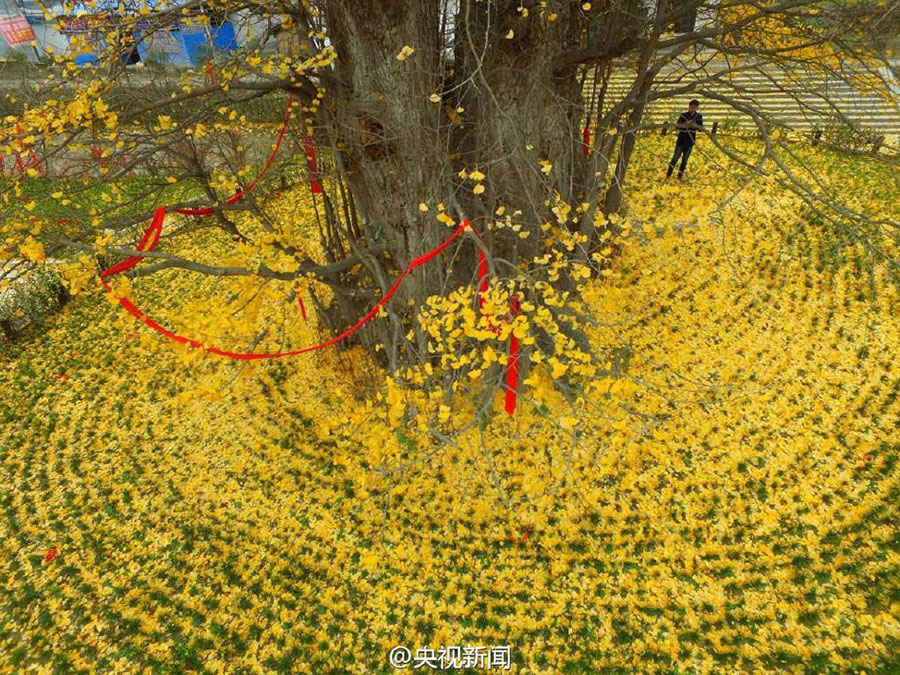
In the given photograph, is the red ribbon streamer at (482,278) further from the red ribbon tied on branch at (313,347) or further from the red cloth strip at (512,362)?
the red cloth strip at (512,362)

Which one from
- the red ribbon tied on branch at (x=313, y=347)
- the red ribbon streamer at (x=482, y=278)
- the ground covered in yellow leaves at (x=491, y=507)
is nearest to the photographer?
the red ribbon streamer at (x=482, y=278)

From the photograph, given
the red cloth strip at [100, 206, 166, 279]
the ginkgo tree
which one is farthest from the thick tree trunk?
the red cloth strip at [100, 206, 166, 279]

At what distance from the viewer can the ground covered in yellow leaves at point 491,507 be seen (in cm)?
371

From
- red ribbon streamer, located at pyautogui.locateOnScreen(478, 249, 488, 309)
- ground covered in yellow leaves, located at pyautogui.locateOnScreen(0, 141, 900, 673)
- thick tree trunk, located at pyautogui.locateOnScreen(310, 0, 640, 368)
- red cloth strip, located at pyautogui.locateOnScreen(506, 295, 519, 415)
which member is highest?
thick tree trunk, located at pyautogui.locateOnScreen(310, 0, 640, 368)

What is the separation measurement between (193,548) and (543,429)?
3.49m

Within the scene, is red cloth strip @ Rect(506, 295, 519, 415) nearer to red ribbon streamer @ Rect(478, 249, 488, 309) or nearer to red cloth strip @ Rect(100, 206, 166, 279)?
red ribbon streamer @ Rect(478, 249, 488, 309)

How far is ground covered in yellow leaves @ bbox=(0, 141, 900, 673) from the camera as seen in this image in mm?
3705

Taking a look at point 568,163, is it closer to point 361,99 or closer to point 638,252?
point 361,99

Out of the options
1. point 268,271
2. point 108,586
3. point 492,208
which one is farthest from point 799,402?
point 108,586

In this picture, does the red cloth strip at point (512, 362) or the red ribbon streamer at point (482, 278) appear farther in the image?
the red cloth strip at point (512, 362)

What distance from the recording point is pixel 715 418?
17.2 feet

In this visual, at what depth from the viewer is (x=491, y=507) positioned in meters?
4.64

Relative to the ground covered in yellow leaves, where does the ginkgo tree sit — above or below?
above

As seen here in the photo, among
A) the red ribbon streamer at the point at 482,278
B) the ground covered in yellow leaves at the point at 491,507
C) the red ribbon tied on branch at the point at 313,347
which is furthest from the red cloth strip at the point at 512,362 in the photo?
the red ribbon streamer at the point at 482,278
